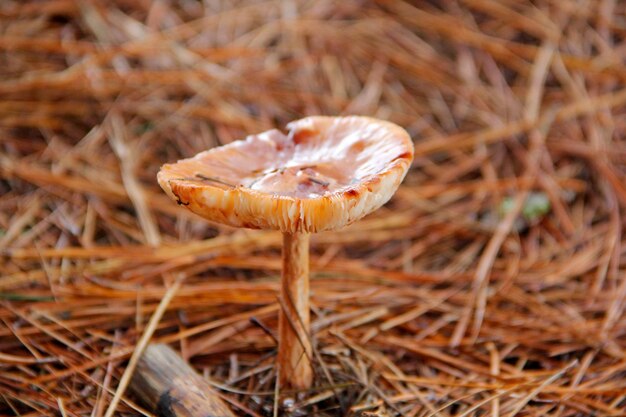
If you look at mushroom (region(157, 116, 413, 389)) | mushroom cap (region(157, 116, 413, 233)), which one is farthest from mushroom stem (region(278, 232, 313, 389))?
mushroom cap (region(157, 116, 413, 233))

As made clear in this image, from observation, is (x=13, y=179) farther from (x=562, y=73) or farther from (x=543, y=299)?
(x=562, y=73)

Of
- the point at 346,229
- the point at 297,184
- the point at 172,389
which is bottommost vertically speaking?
the point at 346,229

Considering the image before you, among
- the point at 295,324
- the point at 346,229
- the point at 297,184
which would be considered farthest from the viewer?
the point at 346,229

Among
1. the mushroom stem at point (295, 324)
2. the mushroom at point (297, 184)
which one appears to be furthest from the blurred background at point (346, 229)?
the mushroom at point (297, 184)

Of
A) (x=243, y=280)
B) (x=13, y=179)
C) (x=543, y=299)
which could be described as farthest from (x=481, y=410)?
(x=13, y=179)

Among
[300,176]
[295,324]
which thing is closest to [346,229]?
[295,324]

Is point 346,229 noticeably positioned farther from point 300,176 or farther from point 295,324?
point 300,176
